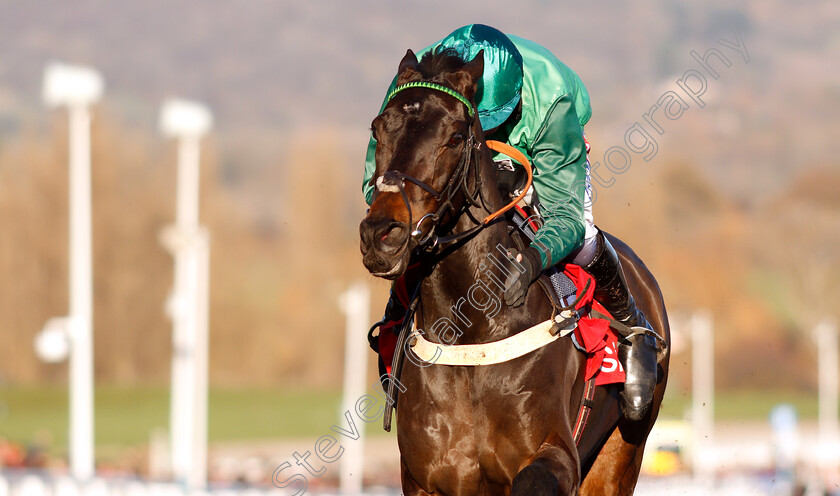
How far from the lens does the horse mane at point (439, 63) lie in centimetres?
413

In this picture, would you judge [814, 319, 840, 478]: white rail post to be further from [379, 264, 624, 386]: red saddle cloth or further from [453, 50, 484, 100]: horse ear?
[453, 50, 484, 100]: horse ear

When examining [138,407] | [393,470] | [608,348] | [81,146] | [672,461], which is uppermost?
[608,348]

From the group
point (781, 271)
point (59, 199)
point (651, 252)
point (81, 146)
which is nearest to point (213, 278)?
point (59, 199)

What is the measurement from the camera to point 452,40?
15.5ft

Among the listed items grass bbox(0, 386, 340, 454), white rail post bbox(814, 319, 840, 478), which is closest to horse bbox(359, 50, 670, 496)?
white rail post bbox(814, 319, 840, 478)

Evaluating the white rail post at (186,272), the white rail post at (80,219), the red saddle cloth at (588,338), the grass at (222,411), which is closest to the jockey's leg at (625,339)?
the red saddle cloth at (588,338)

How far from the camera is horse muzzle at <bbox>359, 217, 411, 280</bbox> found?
362 centimetres

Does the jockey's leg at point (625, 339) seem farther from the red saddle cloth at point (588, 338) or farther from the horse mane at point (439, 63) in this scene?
the horse mane at point (439, 63)

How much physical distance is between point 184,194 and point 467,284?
1769 cm

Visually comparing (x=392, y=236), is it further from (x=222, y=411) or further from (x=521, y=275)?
(x=222, y=411)

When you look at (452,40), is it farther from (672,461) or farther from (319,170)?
(319,170)

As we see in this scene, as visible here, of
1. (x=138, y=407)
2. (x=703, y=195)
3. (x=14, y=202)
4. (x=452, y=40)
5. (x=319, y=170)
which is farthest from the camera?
(x=319, y=170)

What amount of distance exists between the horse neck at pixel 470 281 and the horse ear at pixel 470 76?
24 cm

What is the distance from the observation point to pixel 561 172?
4578 millimetres
